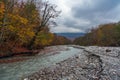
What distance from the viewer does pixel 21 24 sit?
3509 centimetres

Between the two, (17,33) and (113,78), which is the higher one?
(17,33)

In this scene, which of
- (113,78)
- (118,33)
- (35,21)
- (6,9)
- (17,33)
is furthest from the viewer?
(118,33)

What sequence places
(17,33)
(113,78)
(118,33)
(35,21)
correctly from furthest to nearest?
(118,33), (35,21), (17,33), (113,78)

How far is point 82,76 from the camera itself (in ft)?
55.9

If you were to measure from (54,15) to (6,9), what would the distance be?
18.7 meters

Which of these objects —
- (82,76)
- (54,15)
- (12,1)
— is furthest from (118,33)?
(82,76)

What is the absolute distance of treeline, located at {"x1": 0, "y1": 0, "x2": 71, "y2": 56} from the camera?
31078 millimetres

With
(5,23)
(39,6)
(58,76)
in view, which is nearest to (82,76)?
(58,76)

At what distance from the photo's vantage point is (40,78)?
16.5 metres

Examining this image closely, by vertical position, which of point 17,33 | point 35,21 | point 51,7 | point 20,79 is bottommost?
point 20,79

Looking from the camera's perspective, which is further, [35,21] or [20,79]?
[35,21]

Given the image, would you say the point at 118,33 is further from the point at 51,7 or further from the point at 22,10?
the point at 22,10

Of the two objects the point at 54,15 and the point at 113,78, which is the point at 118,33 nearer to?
the point at 54,15

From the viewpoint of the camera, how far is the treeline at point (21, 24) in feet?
102
